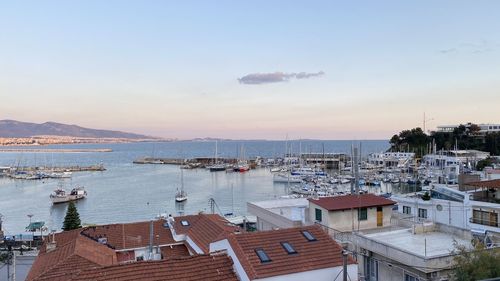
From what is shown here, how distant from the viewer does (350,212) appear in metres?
17.7

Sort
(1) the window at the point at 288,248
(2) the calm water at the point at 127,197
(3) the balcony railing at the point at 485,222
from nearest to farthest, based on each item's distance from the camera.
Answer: (1) the window at the point at 288,248 < (3) the balcony railing at the point at 485,222 < (2) the calm water at the point at 127,197

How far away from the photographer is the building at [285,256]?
10875 millimetres

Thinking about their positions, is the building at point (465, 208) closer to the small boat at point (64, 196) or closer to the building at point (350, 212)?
the building at point (350, 212)

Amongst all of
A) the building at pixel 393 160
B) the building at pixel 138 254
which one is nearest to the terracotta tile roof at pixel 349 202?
the building at pixel 138 254

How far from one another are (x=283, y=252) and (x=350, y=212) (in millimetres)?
6915

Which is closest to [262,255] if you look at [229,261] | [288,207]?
[229,261]

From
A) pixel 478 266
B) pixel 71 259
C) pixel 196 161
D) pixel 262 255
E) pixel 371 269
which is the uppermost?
pixel 478 266

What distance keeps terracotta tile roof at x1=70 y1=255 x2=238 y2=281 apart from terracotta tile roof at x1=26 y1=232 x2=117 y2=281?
2077 millimetres

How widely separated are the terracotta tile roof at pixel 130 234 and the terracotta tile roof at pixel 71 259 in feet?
4.47

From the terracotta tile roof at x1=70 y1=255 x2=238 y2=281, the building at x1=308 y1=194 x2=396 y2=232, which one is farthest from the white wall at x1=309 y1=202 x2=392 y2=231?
the terracotta tile roof at x1=70 y1=255 x2=238 y2=281

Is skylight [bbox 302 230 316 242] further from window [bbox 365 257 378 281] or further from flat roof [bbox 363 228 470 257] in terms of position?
window [bbox 365 257 378 281]

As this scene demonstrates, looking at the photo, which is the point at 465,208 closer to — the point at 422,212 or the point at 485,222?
the point at 485,222

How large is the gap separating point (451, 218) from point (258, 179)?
202ft

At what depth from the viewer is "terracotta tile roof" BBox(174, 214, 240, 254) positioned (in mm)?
15609
